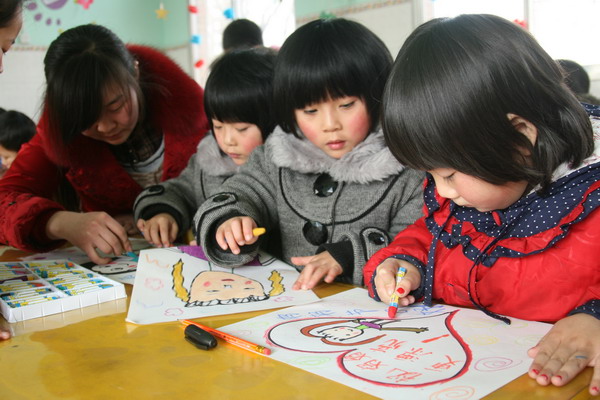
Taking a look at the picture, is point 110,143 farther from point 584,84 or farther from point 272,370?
point 584,84

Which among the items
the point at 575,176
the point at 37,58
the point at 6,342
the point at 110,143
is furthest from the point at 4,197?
the point at 37,58

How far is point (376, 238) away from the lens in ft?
3.03

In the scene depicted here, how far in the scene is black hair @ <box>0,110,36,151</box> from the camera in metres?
2.35

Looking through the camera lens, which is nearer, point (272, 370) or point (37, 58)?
point (272, 370)

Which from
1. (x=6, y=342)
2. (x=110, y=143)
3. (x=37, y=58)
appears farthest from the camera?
(x=37, y=58)

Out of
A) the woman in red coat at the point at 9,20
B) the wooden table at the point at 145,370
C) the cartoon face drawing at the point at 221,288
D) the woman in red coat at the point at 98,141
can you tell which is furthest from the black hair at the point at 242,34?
the wooden table at the point at 145,370

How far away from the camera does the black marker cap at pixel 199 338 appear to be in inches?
22.9

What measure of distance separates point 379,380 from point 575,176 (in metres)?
0.35

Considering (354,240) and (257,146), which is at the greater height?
(257,146)

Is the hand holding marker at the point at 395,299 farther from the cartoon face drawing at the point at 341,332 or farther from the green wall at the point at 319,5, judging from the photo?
the green wall at the point at 319,5

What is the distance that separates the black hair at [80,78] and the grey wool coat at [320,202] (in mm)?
351

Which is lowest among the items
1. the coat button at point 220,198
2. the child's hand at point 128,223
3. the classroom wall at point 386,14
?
the child's hand at point 128,223

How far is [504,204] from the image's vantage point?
0.69 metres

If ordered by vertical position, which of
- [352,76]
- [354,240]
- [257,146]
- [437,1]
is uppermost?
[437,1]
